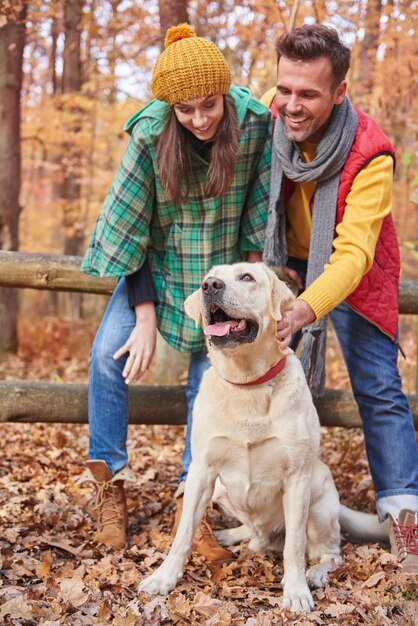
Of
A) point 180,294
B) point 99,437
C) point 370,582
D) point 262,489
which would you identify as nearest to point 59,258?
point 180,294

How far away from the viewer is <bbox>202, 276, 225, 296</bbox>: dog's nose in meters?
2.85

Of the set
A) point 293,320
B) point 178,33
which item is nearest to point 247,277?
point 293,320

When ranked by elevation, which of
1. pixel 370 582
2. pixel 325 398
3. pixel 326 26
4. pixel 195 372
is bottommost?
pixel 370 582

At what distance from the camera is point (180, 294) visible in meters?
3.71

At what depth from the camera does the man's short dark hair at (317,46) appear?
3207mm

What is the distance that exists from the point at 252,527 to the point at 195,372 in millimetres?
924

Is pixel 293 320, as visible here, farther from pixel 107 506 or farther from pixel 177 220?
pixel 107 506

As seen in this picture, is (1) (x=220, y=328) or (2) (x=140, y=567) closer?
(1) (x=220, y=328)

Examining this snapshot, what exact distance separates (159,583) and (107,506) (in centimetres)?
69

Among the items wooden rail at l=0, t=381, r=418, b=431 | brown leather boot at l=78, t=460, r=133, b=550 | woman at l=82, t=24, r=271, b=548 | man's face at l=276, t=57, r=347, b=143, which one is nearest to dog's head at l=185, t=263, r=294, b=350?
woman at l=82, t=24, r=271, b=548

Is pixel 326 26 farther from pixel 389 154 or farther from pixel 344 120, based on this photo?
pixel 389 154

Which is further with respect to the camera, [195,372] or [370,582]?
[195,372]

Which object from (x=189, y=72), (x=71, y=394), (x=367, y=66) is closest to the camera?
(x=189, y=72)

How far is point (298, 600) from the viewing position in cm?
282
